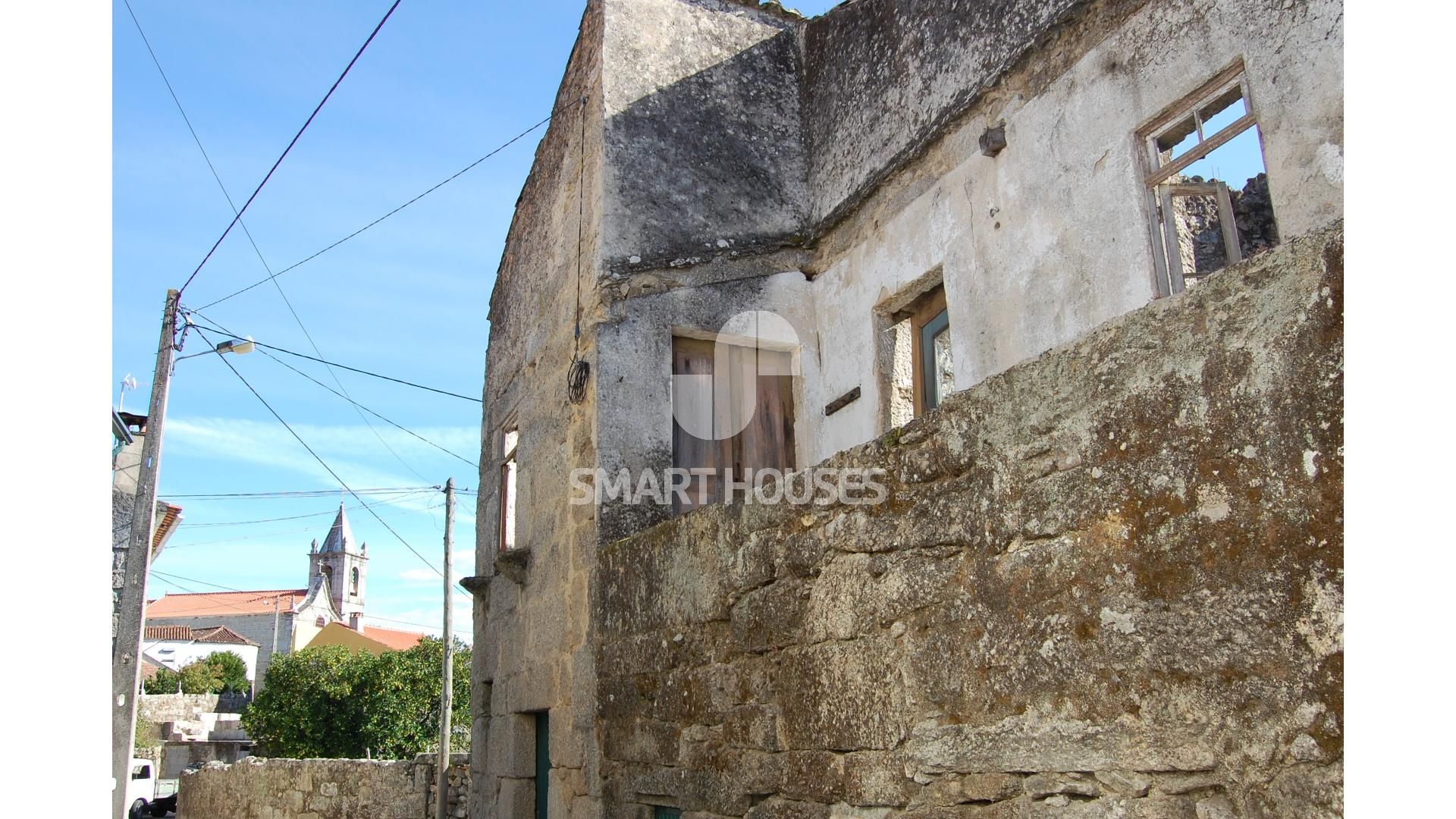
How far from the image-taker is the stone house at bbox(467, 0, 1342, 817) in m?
4.75

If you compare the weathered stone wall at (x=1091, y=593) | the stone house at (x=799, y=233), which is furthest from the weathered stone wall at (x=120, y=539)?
the weathered stone wall at (x=1091, y=593)

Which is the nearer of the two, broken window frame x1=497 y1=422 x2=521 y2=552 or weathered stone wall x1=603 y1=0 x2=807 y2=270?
weathered stone wall x1=603 y1=0 x2=807 y2=270

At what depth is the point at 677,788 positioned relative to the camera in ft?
13.7

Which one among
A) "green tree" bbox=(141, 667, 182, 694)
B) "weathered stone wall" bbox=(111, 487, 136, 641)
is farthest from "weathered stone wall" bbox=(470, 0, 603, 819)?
"green tree" bbox=(141, 667, 182, 694)

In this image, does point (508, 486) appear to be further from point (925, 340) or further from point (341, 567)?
point (341, 567)

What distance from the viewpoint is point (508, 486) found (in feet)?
27.8

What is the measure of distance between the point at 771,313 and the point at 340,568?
7498 cm

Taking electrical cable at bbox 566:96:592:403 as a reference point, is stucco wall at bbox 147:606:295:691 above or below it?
above

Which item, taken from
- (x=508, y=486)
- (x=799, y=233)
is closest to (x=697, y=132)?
(x=799, y=233)

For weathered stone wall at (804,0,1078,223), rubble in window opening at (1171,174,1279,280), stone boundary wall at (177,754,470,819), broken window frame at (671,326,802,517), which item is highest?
weathered stone wall at (804,0,1078,223)

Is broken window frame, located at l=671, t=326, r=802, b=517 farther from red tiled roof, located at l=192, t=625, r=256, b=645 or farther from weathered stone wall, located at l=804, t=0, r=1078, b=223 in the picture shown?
red tiled roof, located at l=192, t=625, r=256, b=645

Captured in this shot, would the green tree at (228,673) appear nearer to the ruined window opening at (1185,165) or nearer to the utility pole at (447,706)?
the utility pole at (447,706)

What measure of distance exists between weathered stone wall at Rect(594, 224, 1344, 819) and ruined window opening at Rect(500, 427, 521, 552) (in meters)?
4.82

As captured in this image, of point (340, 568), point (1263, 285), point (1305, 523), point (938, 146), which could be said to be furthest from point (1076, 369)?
point (340, 568)
